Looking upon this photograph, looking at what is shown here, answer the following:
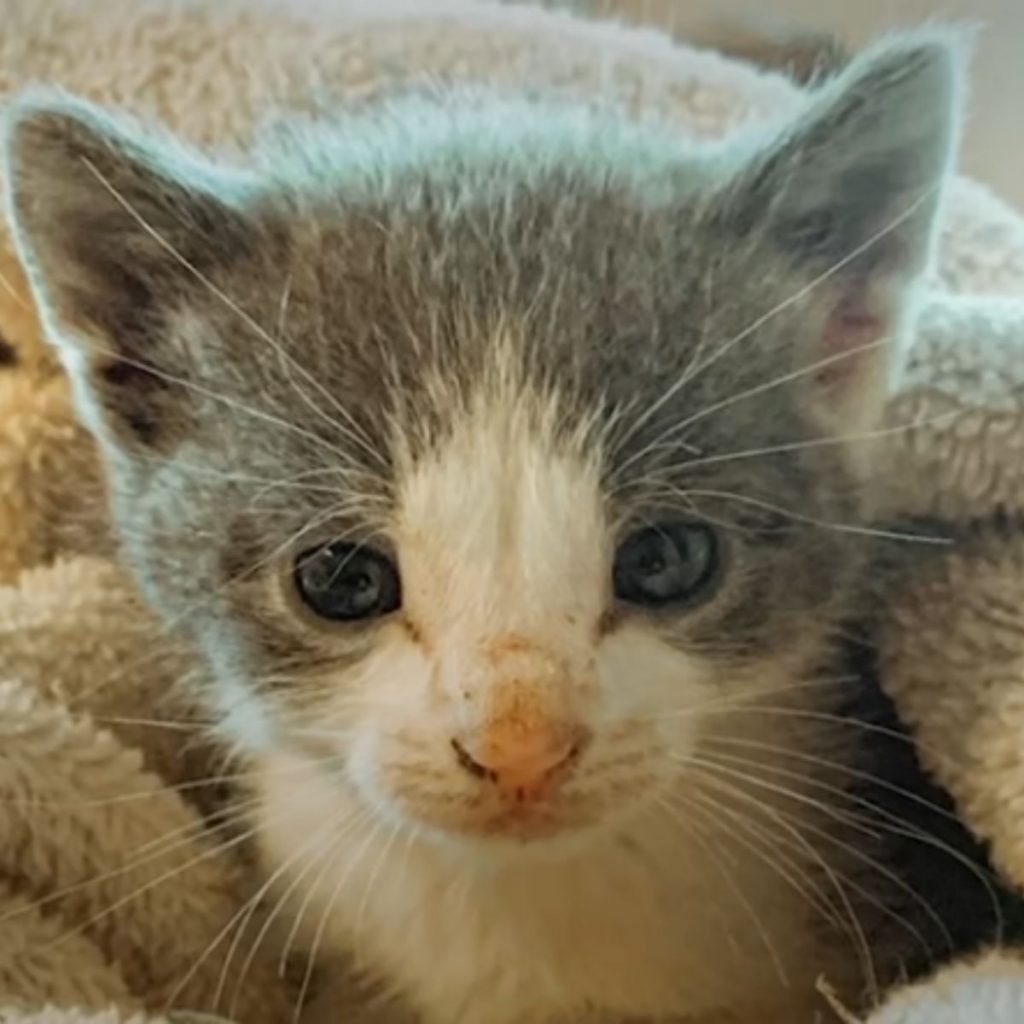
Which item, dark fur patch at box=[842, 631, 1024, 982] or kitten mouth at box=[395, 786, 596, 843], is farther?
dark fur patch at box=[842, 631, 1024, 982]

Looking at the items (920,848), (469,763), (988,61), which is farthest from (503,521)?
(988,61)

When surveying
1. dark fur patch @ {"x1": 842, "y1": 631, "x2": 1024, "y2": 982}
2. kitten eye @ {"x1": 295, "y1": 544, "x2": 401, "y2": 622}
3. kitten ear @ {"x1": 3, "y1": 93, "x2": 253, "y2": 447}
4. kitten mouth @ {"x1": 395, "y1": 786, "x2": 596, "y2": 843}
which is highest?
kitten ear @ {"x1": 3, "y1": 93, "x2": 253, "y2": 447}

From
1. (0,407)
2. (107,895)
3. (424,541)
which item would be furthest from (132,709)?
(424,541)

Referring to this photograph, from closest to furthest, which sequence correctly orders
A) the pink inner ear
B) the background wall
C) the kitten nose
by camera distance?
the kitten nose < the pink inner ear < the background wall

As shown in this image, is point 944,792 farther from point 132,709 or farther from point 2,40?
point 2,40

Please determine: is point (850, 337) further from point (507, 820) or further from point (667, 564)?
point (507, 820)

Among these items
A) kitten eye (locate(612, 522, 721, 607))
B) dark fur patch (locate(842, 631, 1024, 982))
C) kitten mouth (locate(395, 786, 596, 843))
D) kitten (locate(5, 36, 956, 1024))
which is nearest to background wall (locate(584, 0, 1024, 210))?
kitten (locate(5, 36, 956, 1024))

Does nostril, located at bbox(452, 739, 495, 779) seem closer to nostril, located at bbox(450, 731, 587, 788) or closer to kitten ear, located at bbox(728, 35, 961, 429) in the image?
nostril, located at bbox(450, 731, 587, 788)
